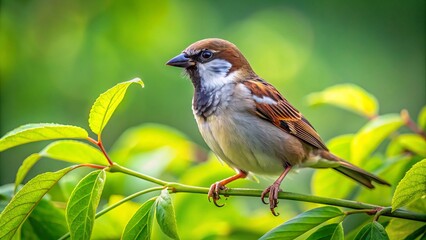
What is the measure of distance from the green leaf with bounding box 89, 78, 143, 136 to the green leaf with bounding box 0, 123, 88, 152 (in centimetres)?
3

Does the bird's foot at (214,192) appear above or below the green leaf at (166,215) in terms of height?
below

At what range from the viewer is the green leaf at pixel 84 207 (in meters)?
1.20

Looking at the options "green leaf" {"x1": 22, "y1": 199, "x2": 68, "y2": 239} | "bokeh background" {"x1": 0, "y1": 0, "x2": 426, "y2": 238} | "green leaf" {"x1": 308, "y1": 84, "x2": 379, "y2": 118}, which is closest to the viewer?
"green leaf" {"x1": 22, "y1": 199, "x2": 68, "y2": 239}

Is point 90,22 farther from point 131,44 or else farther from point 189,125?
point 189,125

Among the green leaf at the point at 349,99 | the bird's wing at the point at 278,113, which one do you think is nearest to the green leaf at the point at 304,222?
the green leaf at the point at 349,99

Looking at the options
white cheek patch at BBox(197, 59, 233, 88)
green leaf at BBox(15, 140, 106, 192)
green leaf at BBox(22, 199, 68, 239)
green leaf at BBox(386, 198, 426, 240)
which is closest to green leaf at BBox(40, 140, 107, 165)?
green leaf at BBox(15, 140, 106, 192)

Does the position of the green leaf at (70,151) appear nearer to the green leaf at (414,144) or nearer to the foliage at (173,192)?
the foliage at (173,192)

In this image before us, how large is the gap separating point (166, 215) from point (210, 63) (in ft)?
3.58

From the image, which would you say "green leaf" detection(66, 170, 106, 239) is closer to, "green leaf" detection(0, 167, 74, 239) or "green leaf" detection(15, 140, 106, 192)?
"green leaf" detection(0, 167, 74, 239)

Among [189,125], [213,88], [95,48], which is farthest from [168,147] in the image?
[189,125]

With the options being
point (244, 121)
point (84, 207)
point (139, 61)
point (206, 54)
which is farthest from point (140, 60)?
point (84, 207)

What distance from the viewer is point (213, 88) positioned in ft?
7.13

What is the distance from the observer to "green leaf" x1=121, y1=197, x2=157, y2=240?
1218 mm

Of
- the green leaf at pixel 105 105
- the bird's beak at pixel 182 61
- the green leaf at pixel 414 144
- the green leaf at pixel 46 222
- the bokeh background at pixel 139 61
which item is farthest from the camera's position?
the bokeh background at pixel 139 61
